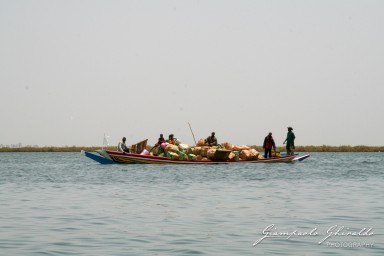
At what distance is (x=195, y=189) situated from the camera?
24.7 m

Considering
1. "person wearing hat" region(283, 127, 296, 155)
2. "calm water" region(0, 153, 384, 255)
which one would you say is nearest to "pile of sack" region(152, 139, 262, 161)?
"person wearing hat" region(283, 127, 296, 155)

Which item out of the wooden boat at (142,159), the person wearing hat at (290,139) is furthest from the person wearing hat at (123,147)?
the person wearing hat at (290,139)

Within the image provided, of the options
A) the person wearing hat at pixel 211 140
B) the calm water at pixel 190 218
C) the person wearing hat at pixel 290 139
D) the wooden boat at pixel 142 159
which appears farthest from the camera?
the person wearing hat at pixel 290 139

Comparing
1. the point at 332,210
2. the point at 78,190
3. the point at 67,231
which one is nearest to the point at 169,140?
the point at 78,190

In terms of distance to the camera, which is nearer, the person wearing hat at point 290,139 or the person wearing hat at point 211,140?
the person wearing hat at point 211,140

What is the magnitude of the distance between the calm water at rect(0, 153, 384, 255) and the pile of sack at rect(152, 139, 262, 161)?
40.9ft

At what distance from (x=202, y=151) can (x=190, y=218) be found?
2522 centimetres

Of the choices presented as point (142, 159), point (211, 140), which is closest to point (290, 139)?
point (211, 140)

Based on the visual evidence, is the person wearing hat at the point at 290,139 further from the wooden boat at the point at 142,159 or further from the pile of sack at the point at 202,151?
the pile of sack at the point at 202,151

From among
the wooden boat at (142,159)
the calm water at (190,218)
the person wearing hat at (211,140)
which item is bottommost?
the calm water at (190,218)

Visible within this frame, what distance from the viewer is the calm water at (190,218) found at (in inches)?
469

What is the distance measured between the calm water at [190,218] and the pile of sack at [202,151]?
12.5 m

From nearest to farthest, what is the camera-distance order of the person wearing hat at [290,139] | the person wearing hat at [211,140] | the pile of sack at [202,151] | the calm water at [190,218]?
the calm water at [190,218]
the pile of sack at [202,151]
the person wearing hat at [211,140]
the person wearing hat at [290,139]

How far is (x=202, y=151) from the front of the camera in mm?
41219
